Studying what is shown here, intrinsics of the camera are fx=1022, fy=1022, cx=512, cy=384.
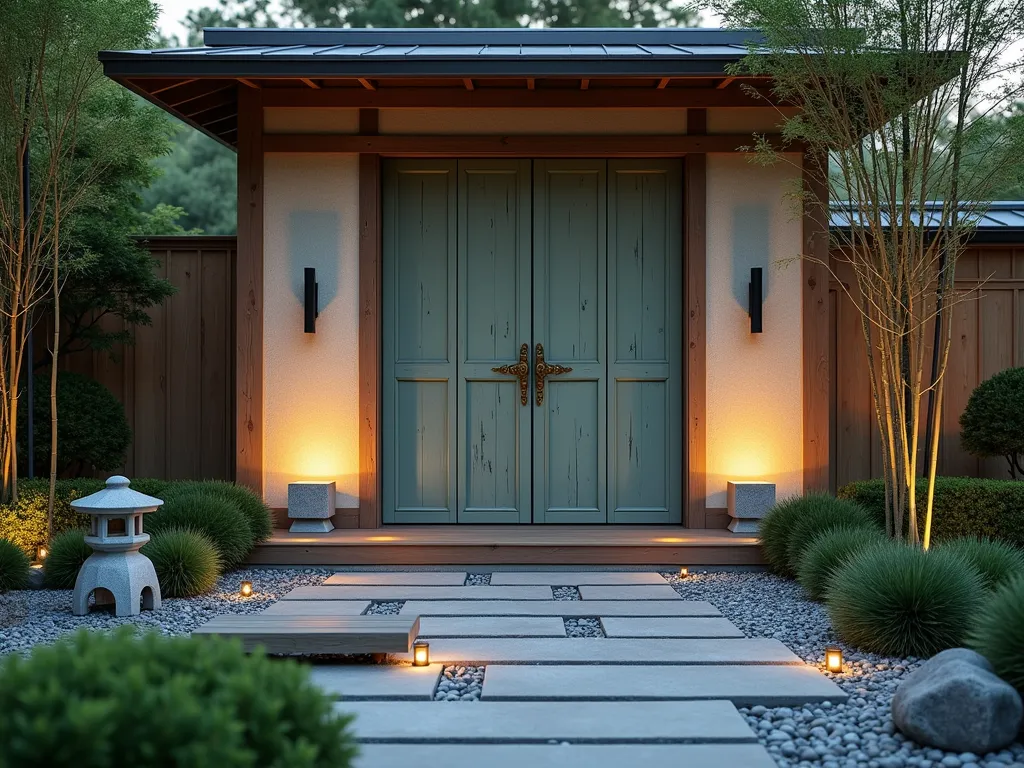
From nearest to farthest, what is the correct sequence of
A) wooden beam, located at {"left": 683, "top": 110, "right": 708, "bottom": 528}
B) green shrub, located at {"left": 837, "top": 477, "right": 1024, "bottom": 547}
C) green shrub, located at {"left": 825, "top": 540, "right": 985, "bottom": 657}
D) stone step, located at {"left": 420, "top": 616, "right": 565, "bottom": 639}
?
green shrub, located at {"left": 825, "top": 540, "right": 985, "bottom": 657} < stone step, located at {"left": 420, "top": 616, "right": 565, "bottom": 639} < green shrub, located at {"left": 837, "top": 477, "right": 1024, "bottom": 547} < wooden beam, located at {"left": 683, "top": 110, "right": 708, "bottom": 528}

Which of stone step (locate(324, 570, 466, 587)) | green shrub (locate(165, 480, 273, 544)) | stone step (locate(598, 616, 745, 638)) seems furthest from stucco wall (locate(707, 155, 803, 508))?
green shrub (locate(165, 480, 273, 544))

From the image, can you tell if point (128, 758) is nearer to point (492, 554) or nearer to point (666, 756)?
point (666, 756)

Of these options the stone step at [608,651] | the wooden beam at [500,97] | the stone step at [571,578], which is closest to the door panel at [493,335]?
the wooden beam at [500,97]

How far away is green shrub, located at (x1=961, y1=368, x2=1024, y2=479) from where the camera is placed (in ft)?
21.4

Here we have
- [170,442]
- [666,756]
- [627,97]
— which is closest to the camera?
[666,756]

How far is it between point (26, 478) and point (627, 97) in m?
4.47

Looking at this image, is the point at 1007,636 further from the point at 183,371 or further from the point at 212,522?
the point at 183,371

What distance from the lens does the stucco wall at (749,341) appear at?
21.2ft

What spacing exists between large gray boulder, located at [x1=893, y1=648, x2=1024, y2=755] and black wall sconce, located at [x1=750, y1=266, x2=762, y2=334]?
3.62 metres

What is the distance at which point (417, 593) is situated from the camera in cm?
515

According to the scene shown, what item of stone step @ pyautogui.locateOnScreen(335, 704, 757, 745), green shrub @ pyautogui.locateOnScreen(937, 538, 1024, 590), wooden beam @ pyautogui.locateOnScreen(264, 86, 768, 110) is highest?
wooden beam @ pyautogui.locateOnScreen(264, 86, 768, 110)

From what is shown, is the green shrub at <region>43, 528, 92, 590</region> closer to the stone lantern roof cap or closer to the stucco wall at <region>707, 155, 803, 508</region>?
the stone lantern roof cap

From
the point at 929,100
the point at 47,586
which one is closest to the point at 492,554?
the point at 47,586

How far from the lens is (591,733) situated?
2910 millimetres
